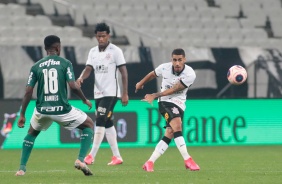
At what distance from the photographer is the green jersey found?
11.0 meters

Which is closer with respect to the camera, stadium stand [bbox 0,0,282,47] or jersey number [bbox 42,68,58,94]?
jersey number [bbox 42,68,58,94]

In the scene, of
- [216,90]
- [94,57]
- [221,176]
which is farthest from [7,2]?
[221,176]

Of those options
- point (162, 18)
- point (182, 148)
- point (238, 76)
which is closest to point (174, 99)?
point (182, 148)

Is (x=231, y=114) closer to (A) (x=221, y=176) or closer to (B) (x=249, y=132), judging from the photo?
(B) (x=249, y=132)

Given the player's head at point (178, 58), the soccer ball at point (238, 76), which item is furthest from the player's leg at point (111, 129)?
the soccer ball at point (238, 76)

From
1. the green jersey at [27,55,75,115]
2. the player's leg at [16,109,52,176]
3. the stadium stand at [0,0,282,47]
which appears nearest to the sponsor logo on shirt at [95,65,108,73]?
the player's leg at [16,109,52,176]

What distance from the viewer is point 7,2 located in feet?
78.1

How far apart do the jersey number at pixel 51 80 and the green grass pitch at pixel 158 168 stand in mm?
1132

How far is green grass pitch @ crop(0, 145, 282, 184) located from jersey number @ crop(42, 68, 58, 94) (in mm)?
1132

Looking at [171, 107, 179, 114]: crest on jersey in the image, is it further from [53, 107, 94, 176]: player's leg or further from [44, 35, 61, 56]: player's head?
[44, 35, 61, 56]: player's head

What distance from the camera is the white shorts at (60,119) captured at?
11.1 meters

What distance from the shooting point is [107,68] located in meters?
14.2

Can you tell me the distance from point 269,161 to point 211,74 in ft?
18.8

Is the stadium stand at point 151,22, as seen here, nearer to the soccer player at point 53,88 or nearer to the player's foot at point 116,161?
the player's foot at point 116,161
